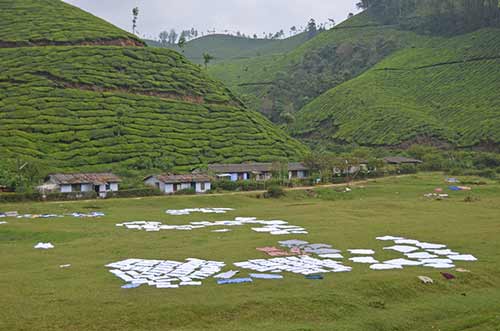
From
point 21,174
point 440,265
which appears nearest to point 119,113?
point 21,174

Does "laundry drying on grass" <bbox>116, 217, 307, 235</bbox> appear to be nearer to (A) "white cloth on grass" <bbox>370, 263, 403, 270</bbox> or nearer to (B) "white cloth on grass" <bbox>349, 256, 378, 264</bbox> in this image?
(B) "white cloth on grass" <bbox>349, 256, 378, 264</bbox>

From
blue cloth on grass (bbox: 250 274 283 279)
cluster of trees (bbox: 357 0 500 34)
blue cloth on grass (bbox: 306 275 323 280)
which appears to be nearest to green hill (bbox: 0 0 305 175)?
blue cloth on grass (bbox: 250 274 283 279)

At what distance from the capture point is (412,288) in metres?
28.3

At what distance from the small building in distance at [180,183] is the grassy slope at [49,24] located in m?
76.5

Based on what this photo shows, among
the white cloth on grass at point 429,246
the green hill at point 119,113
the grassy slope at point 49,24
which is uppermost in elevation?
the grassy slope at point 49,24

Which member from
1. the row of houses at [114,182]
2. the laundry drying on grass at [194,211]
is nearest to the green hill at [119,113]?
the row of houses at [114,182]

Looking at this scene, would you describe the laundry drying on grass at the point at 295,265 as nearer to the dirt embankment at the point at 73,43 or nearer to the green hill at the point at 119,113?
the green hill at the point at 119,113

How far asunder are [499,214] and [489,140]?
6727cm

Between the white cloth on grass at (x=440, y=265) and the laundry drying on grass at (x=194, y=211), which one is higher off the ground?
the laundry drying on grass at (x=194, y=211)

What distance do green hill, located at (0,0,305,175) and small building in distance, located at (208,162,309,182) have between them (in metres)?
5.96

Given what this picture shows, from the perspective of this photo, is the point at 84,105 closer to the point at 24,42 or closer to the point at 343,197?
the point at 24,42

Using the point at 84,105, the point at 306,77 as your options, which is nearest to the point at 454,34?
the point at 306,77

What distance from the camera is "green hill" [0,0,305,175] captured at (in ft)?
308

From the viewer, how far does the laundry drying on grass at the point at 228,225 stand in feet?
155
